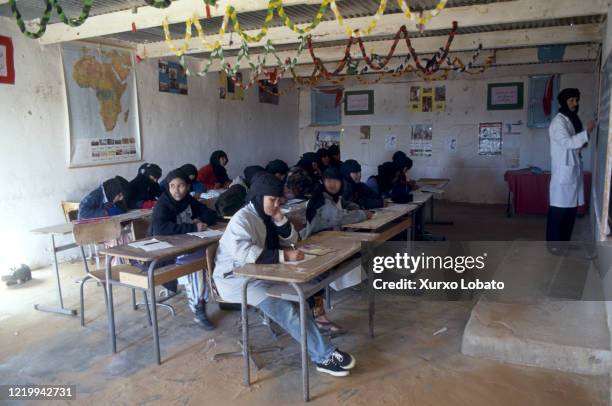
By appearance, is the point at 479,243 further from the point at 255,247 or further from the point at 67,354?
the point at 67,354

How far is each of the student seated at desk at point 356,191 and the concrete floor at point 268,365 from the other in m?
0.91

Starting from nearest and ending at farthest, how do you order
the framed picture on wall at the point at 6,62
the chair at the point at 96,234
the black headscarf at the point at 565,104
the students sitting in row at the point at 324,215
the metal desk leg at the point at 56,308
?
the chair at the point at 96,234
the students sitting in row at the point at 324,215
the metal desk leg at the point at 56,308
the black headscarf at the point at 565,104
the framed picture on wall at the point at 6,62

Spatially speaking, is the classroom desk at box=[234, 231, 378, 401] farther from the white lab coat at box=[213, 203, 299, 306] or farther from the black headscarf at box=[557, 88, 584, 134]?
the black headscarf at box=[557, 88, 584, 134]

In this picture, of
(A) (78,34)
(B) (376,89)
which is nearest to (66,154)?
(A) (78,34)

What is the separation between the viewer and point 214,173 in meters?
7.35

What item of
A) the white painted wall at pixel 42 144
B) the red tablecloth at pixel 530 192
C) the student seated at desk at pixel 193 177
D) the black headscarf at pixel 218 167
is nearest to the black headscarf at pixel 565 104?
the red tablecloth at pixel 530 192

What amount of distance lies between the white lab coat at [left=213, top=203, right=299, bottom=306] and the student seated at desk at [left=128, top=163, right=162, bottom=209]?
2734mm

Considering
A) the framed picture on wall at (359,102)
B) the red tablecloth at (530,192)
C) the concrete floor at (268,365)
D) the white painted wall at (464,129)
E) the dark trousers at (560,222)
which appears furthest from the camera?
the framed picture on wall at (359,102)

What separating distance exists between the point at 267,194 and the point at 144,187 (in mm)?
3160

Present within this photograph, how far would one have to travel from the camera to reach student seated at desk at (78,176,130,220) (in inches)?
181

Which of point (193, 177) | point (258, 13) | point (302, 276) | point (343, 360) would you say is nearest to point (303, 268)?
point (302, 276)

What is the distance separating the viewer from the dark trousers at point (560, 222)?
4.31m

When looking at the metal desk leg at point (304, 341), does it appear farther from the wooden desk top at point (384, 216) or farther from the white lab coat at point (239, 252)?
the wooden desk top at point (384, 216)

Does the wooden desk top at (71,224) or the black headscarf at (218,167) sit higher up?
the black headscarf at (218,167)
